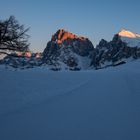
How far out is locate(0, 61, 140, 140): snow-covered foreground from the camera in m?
7.97

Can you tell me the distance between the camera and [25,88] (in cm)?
1425

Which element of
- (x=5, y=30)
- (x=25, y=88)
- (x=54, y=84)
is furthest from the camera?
(x=5, y=30)

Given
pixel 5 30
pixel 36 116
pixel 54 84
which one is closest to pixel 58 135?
pixel 36 116

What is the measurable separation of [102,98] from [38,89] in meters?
3.72

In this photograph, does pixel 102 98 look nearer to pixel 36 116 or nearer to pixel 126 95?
pixel 126 95

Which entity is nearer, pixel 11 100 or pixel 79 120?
pixel 79 120

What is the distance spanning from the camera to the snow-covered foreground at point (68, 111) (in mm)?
7973

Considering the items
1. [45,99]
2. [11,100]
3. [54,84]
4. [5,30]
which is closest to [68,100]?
[45,99]

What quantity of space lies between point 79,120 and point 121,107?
7.24 ft

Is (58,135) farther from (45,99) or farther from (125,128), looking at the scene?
(45,99)

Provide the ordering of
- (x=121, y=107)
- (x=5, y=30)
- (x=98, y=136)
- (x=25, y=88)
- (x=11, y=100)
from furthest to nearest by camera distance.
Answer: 1. (x=5, y=30)
2. (x=25, y=88)
3. (x=11, y=100)
4. (x=121, y=107)
5. (x=98, y=136)

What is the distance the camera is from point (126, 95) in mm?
12641

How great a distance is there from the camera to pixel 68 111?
1021cm

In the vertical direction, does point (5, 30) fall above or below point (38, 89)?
above
